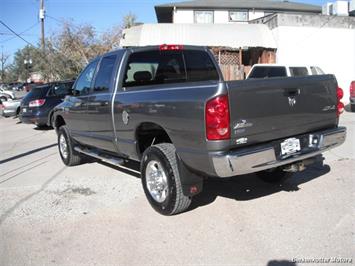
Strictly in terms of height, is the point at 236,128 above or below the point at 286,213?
above

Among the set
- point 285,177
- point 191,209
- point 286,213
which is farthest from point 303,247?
point 285,177

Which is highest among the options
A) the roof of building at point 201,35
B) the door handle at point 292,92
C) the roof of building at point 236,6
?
the roof of building at point 236,6

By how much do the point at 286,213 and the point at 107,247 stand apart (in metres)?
2.12

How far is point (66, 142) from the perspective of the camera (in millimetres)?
8344

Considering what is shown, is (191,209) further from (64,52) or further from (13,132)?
(64,52)

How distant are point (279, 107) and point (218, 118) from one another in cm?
85

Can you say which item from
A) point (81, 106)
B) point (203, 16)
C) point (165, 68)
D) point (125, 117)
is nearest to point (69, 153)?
point (81, 106)

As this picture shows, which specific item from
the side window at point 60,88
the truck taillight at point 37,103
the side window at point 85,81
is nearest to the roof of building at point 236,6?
the side window at point 60,88

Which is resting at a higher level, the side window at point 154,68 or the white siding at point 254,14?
the white siding at point 254,14

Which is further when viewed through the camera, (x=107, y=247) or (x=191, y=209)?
(x=191, y=209)

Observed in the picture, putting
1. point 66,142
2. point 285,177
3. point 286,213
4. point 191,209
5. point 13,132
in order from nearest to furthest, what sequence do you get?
point 286,213, point 191,209, point 285,177, point 66,142, point 13,132

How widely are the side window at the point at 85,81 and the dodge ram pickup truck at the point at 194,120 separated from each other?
0.13m

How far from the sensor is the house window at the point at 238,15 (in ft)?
116

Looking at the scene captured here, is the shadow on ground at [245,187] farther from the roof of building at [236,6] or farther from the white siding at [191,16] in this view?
the roof of building at [236,6]
